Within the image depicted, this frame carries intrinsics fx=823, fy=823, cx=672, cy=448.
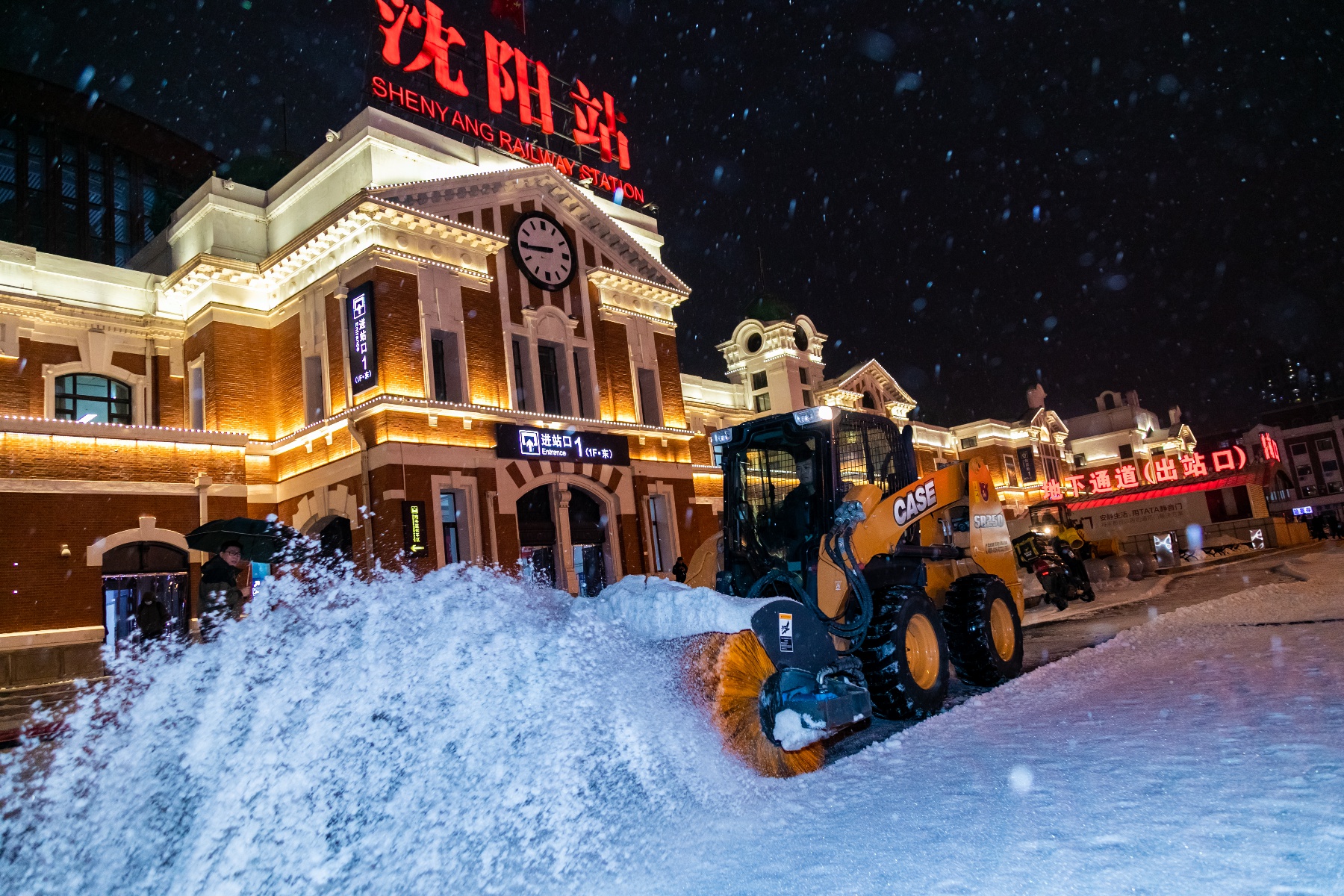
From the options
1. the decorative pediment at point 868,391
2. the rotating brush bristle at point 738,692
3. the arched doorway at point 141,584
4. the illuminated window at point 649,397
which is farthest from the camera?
the decorative pediment at point 868,391

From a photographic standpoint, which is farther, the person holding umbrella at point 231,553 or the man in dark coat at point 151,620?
the man in dark coat at point 151,620

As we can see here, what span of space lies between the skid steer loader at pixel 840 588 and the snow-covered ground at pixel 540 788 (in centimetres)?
35

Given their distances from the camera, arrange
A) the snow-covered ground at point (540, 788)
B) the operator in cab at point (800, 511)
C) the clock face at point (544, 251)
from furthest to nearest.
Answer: the clock face at point (544, 251) < the operator in cab at point (800, 511) < the snow-covered ground at point (540, 788)

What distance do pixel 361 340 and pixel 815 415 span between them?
14428mm

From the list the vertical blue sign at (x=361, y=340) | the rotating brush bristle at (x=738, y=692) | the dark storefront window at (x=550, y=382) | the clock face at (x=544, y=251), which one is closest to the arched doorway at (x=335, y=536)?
the vertical blue sign at (x=361, y=340)

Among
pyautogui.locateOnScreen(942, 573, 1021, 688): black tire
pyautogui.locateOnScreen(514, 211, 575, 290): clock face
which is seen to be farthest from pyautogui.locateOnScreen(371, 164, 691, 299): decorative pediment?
pyautogui.locateOnScreen(942, 573, 1021, 688): black tire

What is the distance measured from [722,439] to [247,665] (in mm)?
4927

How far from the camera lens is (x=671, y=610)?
5852 mm

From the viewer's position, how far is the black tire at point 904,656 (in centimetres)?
693

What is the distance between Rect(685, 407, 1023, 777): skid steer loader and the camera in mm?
5672

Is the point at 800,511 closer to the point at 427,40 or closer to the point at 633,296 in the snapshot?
the point at 633,296

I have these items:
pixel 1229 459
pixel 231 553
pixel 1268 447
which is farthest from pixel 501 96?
pixel 1268 447

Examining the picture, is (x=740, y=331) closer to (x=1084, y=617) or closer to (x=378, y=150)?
(x=378, y=150)

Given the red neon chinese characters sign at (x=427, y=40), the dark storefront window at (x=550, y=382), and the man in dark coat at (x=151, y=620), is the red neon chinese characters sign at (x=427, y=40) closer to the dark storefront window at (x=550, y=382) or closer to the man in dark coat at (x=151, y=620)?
the dark storefront window at (x=550, y=382)
